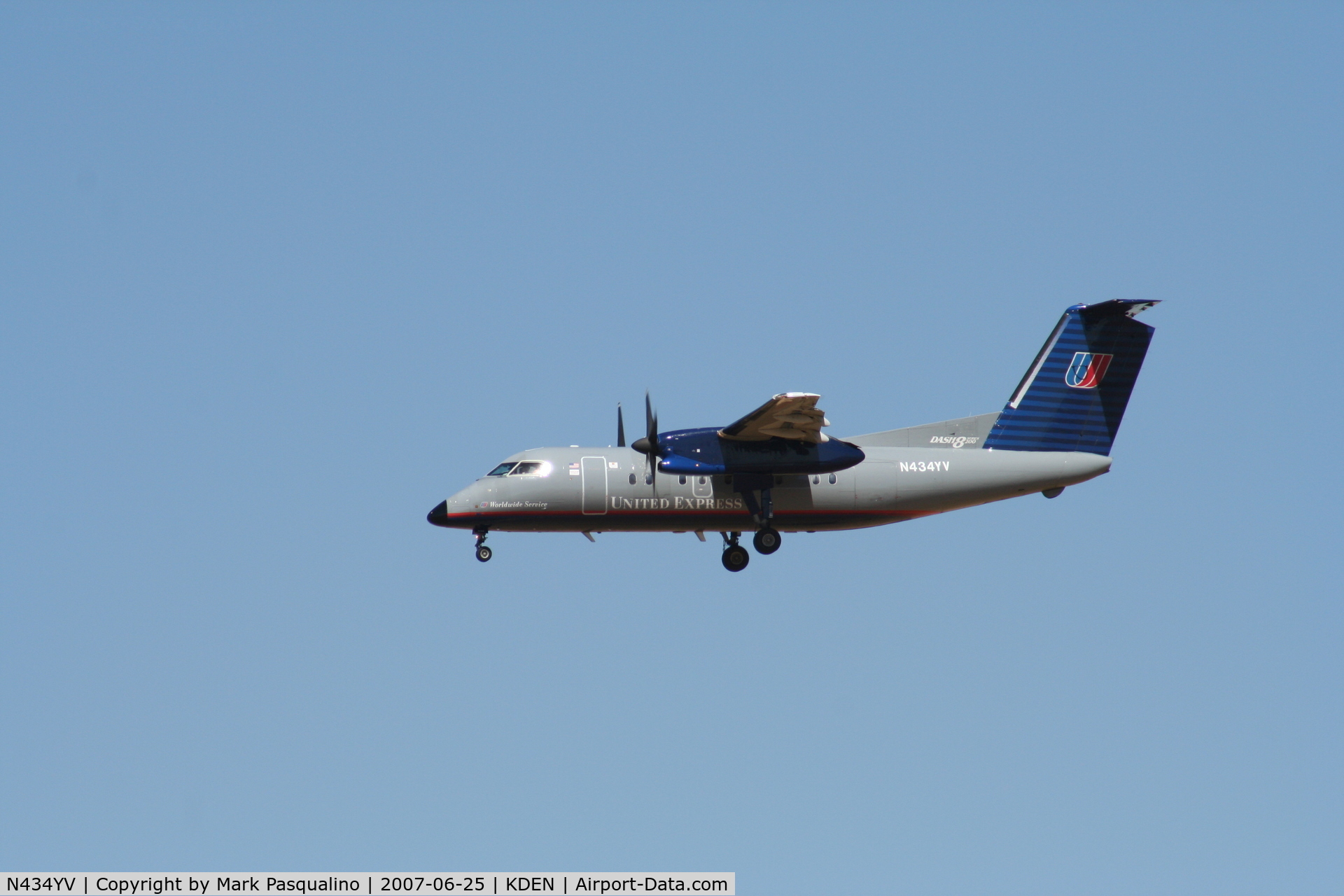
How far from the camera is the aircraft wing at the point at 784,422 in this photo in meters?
31.4

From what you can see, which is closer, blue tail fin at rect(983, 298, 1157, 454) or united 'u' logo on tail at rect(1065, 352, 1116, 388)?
blue tail fin at rect(983, 298, 1157, 454)

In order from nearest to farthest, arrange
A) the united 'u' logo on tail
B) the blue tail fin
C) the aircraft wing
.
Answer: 1. the aircraft wing
2. the blue tail fin
3. the united 'u' logo on tail

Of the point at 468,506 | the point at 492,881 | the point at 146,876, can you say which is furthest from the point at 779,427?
the point at 146,876

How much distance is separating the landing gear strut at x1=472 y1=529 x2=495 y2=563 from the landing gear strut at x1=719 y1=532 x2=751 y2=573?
16.7 feet

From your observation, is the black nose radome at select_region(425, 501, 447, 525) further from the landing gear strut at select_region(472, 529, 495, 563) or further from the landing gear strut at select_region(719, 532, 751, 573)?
the landing gear strut at select_region(719, 532, 751, 573)

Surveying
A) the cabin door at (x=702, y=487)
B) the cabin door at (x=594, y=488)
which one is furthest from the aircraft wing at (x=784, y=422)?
the cabin door at (x=594, y=488)

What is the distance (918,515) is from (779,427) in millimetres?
4311

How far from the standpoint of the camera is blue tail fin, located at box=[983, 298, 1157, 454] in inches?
1379

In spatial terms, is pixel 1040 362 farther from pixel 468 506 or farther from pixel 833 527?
pixel 468 506

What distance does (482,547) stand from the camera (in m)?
33.6

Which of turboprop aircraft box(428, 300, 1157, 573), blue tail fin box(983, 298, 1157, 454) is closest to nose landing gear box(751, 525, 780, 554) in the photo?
turboprop aircraft box(428, 300, 1157, 573)

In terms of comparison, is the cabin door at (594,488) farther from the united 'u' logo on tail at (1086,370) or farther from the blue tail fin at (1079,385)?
the united 'u' logo on tail at (1086,370)

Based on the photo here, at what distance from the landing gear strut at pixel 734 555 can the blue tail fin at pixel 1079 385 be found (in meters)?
5.81

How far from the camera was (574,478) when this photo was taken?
3331 centimetres
